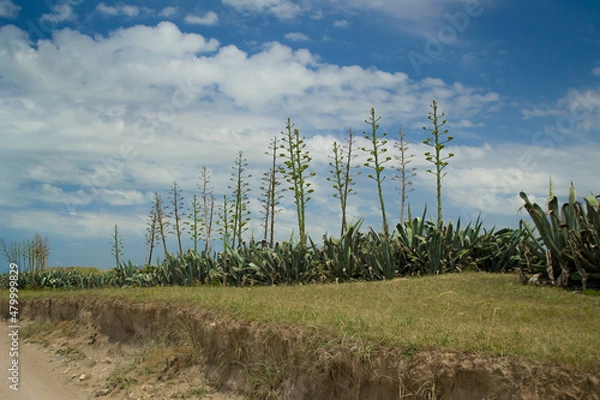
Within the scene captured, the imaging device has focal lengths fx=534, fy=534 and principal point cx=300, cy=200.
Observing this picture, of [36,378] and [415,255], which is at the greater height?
[415,255]

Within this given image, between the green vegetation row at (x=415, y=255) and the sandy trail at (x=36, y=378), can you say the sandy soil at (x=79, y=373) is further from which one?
the green vegetation row at (x=415, y=255)

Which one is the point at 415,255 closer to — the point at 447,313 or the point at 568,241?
the point at 568,241

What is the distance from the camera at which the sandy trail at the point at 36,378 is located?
930cm

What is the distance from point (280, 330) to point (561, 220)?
19.2ft

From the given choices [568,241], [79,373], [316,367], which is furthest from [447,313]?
[79,373]

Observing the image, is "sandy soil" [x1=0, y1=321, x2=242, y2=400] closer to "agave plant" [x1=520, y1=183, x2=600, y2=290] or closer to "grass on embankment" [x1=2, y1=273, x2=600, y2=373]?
"grass on embankment" [x1=2, y1=273, x2=600, y2=373]

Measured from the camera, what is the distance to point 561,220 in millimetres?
9656

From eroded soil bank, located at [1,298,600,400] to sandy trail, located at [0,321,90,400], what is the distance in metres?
1.26

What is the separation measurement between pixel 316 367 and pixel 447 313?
204 cm

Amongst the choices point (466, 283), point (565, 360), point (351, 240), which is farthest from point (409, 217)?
point (565, 360)

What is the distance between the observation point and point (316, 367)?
620 centimetres

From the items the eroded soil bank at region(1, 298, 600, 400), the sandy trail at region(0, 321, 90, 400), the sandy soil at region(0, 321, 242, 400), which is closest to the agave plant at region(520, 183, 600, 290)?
the eroded soil bank at region(1, 298, 600, 400)

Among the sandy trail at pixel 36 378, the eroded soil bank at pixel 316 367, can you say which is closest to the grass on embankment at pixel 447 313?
the eroded soil bank at pixel 316 367

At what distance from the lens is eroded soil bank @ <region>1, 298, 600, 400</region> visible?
4.78 metres
